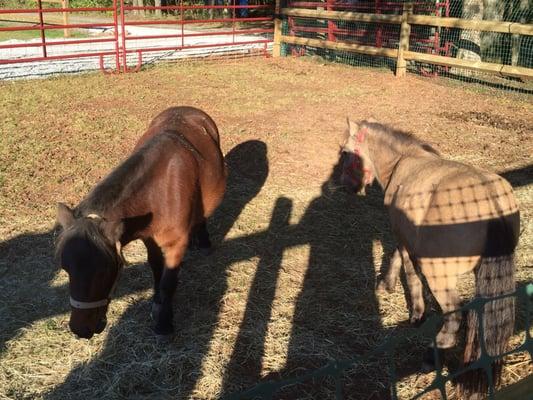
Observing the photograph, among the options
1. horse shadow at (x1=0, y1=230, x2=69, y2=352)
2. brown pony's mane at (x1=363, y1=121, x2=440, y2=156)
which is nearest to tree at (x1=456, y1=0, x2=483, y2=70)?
brown pony's mane at (x1=363, y1=121, x2=440, y2=156)

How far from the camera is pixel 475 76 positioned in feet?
35.5

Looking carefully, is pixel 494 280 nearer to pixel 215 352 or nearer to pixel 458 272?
pixel 458 272

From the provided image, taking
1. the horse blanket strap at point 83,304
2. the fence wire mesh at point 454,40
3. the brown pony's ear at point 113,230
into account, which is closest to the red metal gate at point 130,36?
the fence wire mesh at point 454,40

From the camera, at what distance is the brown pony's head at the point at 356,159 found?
159 inches

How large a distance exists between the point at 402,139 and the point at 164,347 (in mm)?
2143

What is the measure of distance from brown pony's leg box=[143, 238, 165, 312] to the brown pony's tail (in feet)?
6.12

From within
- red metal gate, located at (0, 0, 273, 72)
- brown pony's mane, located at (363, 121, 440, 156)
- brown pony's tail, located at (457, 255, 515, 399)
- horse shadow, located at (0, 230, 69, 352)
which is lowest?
horse shadow, located at (0, 230, 69, 352)

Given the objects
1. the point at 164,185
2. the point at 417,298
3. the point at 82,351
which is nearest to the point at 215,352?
the point at 82,351

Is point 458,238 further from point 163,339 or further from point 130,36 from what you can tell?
point 130,36

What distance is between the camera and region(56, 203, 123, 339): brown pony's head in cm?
245

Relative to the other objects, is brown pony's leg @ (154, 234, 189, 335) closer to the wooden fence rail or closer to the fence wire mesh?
the wooden fence rail

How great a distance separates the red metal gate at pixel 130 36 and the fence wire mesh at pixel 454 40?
2132mm

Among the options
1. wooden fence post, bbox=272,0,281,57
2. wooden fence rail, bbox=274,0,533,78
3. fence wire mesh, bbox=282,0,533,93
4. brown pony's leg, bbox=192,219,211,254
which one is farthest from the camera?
wooden fence post, bbox=272,0,281,57

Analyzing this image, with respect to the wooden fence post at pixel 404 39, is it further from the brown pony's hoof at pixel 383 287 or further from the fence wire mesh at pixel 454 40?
the brown pony's hoof at pixel 383 287
